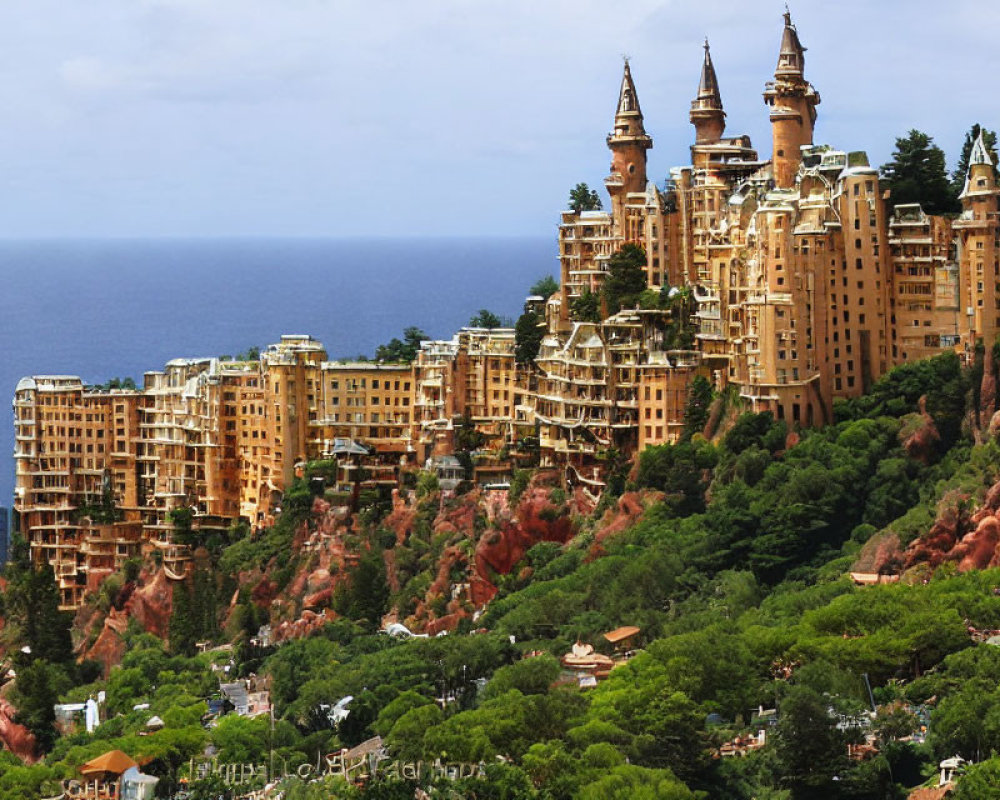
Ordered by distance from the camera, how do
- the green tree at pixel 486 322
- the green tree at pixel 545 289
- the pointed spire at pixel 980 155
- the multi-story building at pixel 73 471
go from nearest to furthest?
the pointed spire at pixel 980 155 < the green tree at pixel 545 289 < the multi-story building at pixel 73 471 < the green tree at pixel 486 322

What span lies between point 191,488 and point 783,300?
102 ft

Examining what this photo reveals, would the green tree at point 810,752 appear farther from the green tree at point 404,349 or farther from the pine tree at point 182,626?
the green tree at point 404,349

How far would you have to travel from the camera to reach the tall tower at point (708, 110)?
12150cm

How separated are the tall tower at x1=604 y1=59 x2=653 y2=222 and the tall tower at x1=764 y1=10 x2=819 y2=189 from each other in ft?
23.2

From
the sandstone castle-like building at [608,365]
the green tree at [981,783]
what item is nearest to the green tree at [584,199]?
the sandstone castle-like building at [608,365]

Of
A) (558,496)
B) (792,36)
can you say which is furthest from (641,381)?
(792,36)

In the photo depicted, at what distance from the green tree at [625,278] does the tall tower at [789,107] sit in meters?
6.38

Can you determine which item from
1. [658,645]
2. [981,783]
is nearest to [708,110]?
[658,645]

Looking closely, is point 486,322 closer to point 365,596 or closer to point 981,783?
point 365,596

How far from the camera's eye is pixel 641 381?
113688 millimetres

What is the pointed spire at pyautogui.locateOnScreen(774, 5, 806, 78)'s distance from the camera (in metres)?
116

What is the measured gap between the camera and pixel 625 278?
117688mm

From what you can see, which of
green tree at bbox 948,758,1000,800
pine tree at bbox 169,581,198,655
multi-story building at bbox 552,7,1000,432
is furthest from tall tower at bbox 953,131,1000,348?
pine tree at bbox 169,581,198,655

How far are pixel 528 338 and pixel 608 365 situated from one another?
7.58 meters
